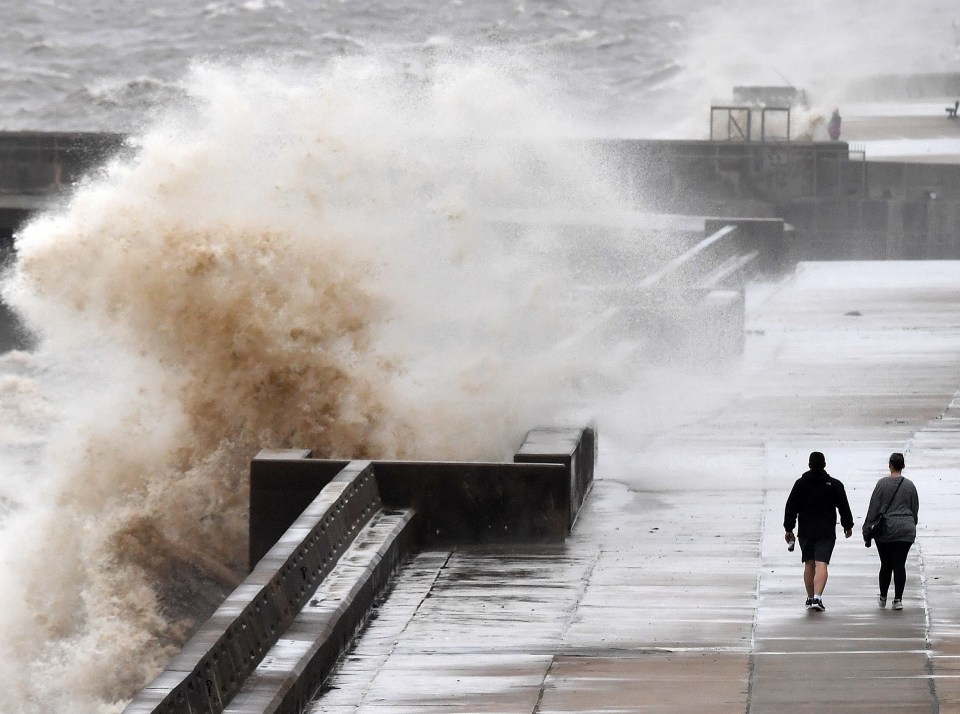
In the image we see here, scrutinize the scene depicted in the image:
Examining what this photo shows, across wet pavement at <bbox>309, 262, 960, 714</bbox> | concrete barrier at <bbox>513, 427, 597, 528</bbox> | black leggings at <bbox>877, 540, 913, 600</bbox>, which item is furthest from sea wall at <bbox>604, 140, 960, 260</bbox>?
black leggings at <bbox>877, 540, 913, 600</bbox>

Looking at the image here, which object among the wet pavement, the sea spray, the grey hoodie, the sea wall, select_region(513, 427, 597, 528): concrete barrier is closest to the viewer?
the wet pavement

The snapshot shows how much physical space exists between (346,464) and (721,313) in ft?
31.2

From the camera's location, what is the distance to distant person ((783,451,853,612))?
→ 9.01 metres

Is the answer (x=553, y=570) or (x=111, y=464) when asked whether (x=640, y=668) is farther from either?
(x=111, y=464)

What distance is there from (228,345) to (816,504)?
6.32 meters

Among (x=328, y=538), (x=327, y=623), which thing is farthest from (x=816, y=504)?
(x=328, y=538)

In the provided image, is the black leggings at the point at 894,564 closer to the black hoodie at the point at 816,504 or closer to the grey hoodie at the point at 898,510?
the grey hoodie at the point at 898,510

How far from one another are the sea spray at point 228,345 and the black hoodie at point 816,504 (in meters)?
4.42

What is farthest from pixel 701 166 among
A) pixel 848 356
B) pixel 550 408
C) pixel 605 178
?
pixel 550 408

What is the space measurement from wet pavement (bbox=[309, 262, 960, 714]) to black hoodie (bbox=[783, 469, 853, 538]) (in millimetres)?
463

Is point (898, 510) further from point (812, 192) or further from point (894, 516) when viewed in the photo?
point (812, 192)

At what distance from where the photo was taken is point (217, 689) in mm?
7391

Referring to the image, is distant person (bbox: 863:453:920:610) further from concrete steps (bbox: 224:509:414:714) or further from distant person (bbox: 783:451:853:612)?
concrete steps (bbox: 224:509:414:714)

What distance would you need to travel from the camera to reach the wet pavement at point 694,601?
788cm
